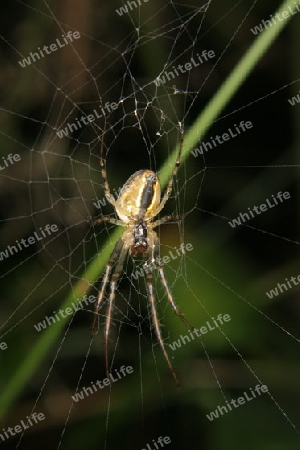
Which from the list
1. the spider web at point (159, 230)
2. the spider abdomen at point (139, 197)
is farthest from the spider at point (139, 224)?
the spider web at point (159, 230)

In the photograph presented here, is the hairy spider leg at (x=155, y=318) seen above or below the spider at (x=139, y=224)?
below

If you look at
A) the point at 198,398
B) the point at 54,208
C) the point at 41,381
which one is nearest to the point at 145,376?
the point at 198,398

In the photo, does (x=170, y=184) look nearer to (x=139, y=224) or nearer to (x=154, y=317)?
(x=139, y=224)

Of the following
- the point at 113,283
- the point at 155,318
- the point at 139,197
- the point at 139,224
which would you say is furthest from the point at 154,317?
the point at 139,197

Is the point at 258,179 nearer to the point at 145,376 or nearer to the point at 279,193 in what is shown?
the point at 279,193

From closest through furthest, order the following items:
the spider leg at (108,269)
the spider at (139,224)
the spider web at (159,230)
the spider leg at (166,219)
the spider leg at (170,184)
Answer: the spider leg at (170,184) < the spider at (139,224) < the spider leg at (166,219) < the spider leg at (108,269) < the spider web at (159,230)

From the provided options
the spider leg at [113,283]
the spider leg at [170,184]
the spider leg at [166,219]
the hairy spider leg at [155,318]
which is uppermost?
the spider leg at [170,184]

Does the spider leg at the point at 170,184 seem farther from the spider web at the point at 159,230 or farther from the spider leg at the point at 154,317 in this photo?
the spider leg at the point at 154,317

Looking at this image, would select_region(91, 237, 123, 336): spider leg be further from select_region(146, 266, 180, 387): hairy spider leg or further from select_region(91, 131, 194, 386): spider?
select_region(146, 266, 180, 387): hairy spider leg
